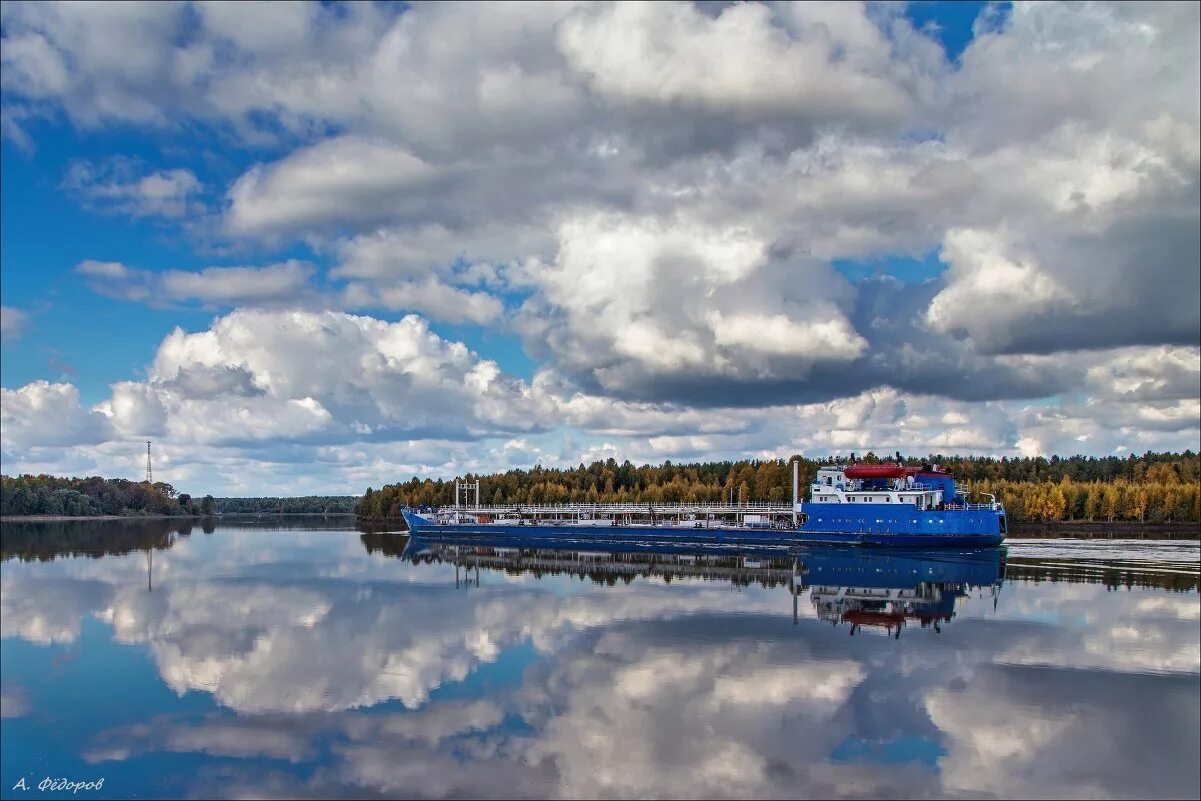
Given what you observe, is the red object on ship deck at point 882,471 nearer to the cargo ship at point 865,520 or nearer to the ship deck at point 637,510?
the cargo ship at point 865,520

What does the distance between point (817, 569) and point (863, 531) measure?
2098 cm

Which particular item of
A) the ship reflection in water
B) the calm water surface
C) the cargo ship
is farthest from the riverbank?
the calm water surface

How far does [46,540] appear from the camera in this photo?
144m

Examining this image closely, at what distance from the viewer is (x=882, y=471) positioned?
10769 centimetres

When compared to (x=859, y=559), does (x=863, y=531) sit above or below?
above

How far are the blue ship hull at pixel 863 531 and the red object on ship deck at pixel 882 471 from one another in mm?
4802

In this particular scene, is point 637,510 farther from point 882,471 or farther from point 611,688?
point 611,688

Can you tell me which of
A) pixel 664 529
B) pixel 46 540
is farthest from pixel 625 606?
pixel 46 540

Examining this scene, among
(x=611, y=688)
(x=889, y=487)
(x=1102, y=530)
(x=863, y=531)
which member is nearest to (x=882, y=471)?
(x=889, y=487)

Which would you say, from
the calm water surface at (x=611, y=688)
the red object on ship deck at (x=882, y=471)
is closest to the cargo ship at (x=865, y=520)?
the red object on ship deck at (x=882, y=471)

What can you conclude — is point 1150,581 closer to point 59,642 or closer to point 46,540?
point 59,642

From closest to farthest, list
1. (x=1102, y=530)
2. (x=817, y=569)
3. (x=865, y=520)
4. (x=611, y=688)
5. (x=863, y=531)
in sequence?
(x=611, y=688)
(x=817, y=569)
(x=863, y=531)
(x=865, y=520)
(x=1102, y=530)

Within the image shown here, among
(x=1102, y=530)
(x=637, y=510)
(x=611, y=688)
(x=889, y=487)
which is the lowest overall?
(x=1102, y=530)

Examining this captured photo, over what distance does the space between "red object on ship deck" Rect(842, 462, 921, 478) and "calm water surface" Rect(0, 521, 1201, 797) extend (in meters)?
33.6
